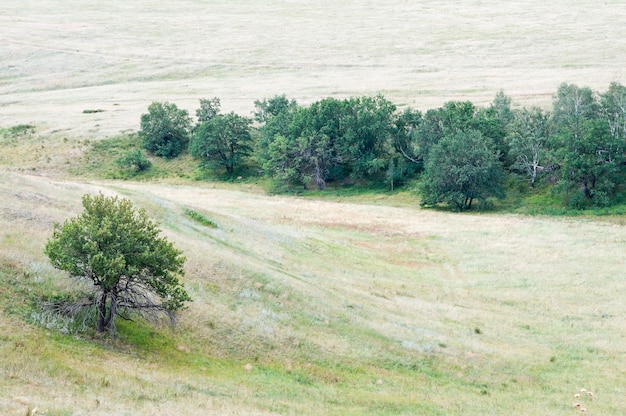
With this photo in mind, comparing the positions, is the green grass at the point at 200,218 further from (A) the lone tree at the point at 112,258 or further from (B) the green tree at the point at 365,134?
(B) the green tree at the point at 365,134

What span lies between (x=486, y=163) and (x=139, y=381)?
57.2m

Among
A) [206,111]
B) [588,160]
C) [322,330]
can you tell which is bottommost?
[322,330]

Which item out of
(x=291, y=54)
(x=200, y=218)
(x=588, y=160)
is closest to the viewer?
(x=200, y=218)

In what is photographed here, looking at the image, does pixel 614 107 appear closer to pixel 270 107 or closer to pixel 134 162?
pixel 270 107

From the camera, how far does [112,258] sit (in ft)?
74.9

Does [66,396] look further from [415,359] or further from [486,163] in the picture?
[486,163]

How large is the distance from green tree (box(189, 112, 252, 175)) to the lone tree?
2528 inches

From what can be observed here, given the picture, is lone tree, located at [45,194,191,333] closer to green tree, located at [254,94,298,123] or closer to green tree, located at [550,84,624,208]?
green tree, located at [550,84,624,208]

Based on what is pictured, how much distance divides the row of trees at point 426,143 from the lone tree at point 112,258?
5110cm

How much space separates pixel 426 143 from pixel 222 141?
2557 centimetres

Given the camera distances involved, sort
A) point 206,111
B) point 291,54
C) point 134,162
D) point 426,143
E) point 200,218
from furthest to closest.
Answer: point 291,54 → point 206,111 → point 134,162 → point 426,143 → point 200,218

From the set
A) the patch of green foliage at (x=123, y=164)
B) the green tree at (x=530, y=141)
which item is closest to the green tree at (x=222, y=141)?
the patch of green foliage at (x=123, y=164)

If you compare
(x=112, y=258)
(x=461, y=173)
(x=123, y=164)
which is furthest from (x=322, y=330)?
(x=123, y=164)

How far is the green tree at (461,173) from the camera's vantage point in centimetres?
7150
